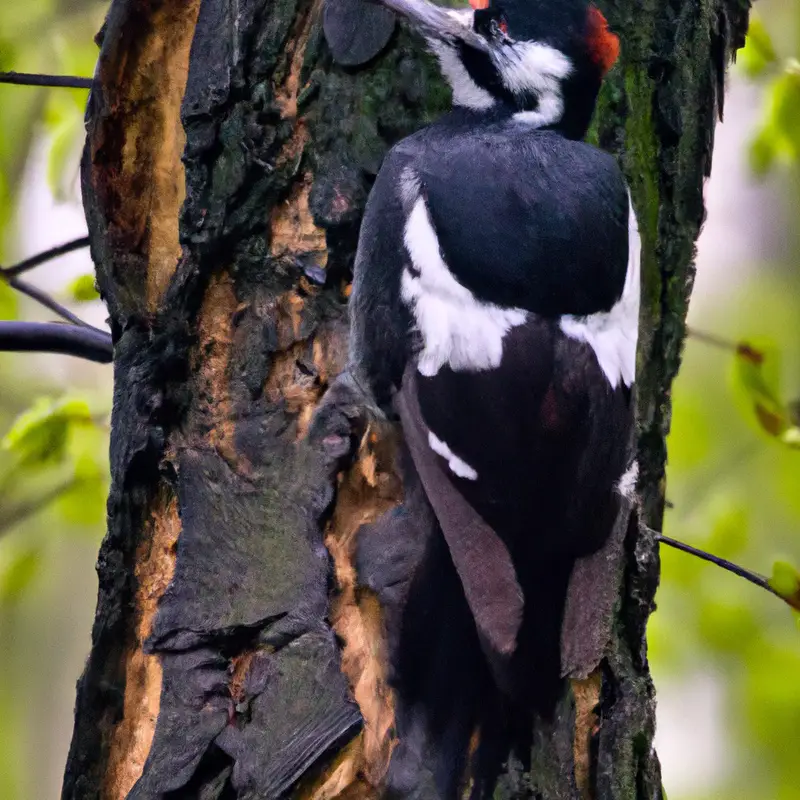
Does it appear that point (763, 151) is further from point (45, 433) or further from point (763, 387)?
point (45, 433)

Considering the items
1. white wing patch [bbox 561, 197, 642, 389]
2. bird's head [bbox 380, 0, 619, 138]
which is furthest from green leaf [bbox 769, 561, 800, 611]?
bird's head [bbox 380, 0, 619, 138]

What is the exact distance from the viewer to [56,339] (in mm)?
1949

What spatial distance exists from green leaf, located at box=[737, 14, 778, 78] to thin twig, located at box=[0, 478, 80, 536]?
1798 mm

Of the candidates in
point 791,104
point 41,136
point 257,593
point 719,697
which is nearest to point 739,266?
point 719,697

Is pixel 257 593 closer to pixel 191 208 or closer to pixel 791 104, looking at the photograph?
pixel 191 208

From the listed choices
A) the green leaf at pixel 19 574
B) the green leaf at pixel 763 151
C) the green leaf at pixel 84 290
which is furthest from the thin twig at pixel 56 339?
the green leaf at pixel 763 151

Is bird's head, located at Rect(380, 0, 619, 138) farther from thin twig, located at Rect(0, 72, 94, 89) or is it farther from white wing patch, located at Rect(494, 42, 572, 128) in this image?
thin twig, located at Rect(0, 72, 94, 89)

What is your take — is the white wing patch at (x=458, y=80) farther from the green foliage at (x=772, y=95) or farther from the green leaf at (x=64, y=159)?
the green leaf at (x=64, y=159)

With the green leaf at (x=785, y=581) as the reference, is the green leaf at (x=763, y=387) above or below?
above

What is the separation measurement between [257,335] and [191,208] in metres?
0.23

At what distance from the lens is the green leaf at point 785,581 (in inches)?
66.6

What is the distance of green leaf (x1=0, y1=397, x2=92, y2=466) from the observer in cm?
198

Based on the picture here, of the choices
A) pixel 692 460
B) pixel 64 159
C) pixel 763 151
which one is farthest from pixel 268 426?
pixel 692 460

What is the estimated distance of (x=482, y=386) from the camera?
4.82 ft
